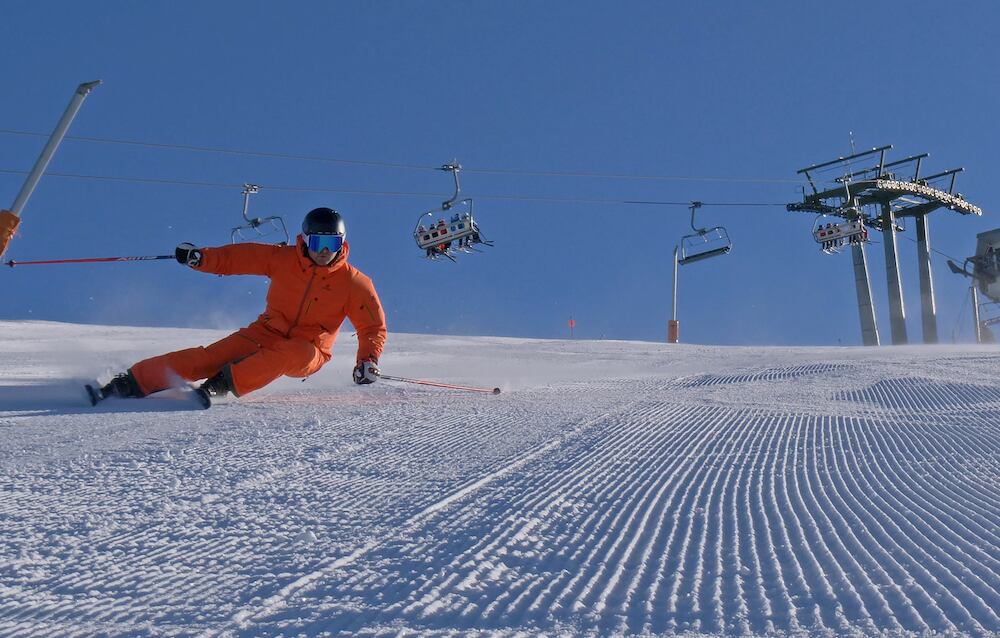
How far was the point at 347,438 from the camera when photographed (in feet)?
13.1

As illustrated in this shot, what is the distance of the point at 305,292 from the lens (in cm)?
638

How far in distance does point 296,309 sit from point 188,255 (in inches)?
35.0

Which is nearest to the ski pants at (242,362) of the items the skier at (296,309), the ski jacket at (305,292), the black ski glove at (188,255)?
the skier at (296,309)

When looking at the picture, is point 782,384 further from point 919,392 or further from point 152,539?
point 152,539

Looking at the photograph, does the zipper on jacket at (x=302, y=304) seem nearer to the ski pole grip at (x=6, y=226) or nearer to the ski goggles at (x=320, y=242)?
the ski goggles at (x=320, y=242)

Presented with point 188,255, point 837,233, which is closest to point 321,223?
point 188,255

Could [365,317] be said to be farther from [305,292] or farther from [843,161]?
[843,161]

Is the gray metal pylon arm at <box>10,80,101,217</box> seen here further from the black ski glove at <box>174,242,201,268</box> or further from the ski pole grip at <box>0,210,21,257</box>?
the black ski glove at <box>174,242,201,268</box>

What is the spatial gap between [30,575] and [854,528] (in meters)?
2.17

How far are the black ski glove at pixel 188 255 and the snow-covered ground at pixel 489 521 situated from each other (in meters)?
1.20

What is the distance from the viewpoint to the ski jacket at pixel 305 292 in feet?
20.7

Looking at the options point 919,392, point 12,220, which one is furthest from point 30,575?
point 919,392

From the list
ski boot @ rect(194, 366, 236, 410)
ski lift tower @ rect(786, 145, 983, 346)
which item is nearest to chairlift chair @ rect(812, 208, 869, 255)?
ski lift tower @ rect(786, 145, 983, 346)

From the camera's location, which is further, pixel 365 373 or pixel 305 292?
pixel 305 292
